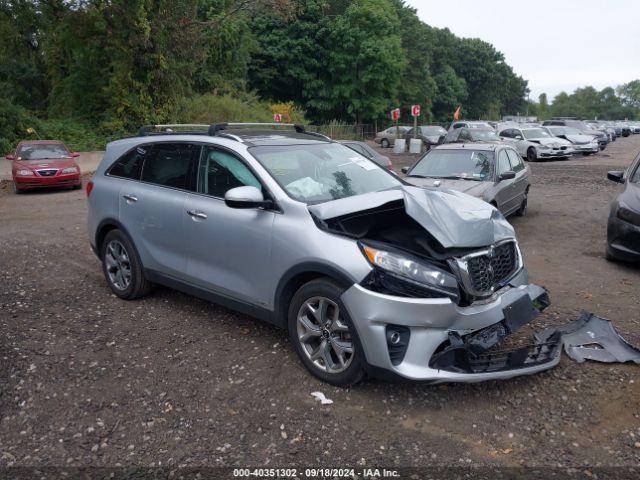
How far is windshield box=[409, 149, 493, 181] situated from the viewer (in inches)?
357

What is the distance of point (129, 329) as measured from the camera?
4969mm

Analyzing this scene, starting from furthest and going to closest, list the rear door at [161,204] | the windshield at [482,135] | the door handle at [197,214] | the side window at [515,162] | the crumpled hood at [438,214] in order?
the windshield at [482,135]
the side window at [515,162]
the rear door at [161,204]
the door handle at [197,214]
the crumpled hood at [438,214]

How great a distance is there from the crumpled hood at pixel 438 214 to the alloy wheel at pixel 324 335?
655mm

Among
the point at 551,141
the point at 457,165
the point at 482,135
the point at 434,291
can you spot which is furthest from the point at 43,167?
the point at 551,141

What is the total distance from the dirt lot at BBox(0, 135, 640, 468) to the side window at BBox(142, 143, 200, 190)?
1310mm

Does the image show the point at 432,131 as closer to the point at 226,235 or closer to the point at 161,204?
the point at 161,204

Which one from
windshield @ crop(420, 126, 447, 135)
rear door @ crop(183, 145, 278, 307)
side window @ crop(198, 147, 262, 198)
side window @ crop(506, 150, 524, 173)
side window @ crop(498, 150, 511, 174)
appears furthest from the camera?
windshield @ crop(420, 126, 447, 135)

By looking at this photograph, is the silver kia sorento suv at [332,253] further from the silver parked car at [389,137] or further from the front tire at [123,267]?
the silver parked car at [389,137]

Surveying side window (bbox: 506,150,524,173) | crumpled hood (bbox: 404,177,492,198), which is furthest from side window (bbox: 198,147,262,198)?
side window (bbox: 506,150,524,173)

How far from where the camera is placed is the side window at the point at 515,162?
1012cm

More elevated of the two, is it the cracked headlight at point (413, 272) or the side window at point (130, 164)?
the side window at point (130, 164)

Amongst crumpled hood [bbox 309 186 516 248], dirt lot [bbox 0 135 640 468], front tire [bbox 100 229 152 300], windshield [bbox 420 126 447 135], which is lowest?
dirt lot [bbox 0 135 640 468]

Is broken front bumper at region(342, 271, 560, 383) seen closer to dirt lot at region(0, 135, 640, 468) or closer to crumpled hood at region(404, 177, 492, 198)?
dirt lot at region(0, 135, 640, 468)

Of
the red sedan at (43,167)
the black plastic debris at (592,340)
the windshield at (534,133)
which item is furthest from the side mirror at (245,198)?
the windshield at (534,133)
